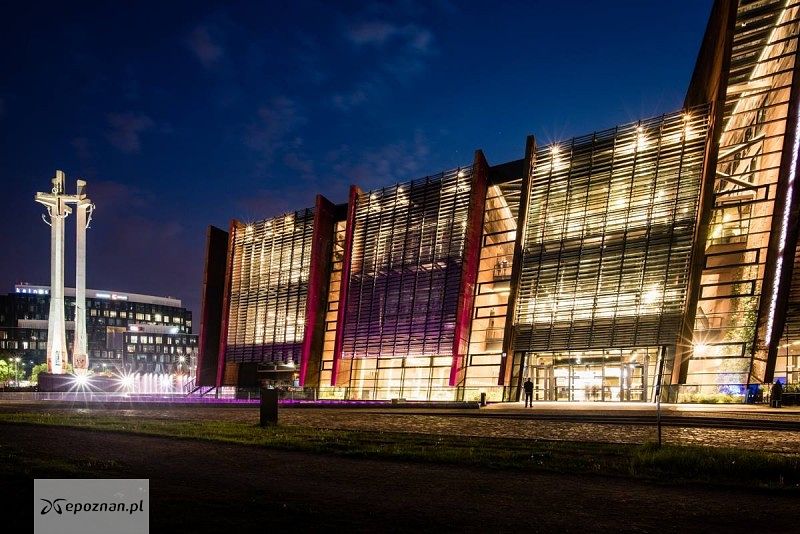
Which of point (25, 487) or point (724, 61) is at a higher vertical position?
point (724, 61)

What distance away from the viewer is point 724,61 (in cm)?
3612

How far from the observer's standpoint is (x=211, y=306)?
Result: 70062mm

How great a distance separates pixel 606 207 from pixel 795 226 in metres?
10.7

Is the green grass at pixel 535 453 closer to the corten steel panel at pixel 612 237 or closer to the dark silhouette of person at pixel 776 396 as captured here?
the dark silhouette of person at pixel 776 396

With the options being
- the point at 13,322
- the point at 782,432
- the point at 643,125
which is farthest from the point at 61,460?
the point at 13,322

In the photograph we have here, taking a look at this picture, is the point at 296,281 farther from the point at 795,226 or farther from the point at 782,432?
the point at 782,432

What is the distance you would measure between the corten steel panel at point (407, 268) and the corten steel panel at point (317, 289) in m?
5.15

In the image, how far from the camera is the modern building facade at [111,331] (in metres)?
166

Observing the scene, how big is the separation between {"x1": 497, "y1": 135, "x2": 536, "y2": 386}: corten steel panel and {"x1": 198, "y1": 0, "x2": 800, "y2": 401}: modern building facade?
0.35 feet

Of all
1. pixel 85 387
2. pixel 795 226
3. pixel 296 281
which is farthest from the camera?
pixel 85 387

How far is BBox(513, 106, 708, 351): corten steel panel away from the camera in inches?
1499

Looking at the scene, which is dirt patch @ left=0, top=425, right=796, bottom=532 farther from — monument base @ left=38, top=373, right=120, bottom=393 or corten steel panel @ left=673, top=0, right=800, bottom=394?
monument base @ left=38, top=373, right=120, bottom=393

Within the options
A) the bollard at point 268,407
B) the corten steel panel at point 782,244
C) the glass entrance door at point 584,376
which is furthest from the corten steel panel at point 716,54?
the bollard at point 268,407

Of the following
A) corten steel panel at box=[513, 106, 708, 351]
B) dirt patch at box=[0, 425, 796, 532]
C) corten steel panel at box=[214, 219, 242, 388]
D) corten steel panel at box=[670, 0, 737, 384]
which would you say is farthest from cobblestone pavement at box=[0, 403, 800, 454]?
corten steel panel at box=[214, 219, 242, 388]
